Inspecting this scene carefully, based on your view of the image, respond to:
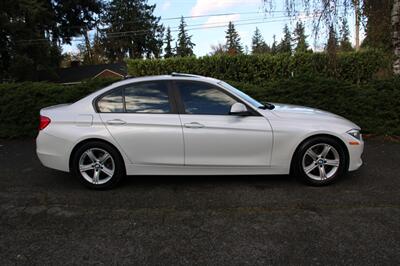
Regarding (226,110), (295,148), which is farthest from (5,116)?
(295,148)

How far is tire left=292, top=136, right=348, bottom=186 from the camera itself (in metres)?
4.46

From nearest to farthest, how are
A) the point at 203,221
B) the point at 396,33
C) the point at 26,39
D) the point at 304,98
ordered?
the point at 203,221, the point at 304,98, the point at 396,33, the point at 26,39

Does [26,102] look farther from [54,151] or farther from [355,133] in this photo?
[355,133]

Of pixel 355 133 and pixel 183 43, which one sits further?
pixel 183 43

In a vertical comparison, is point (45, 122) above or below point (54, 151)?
above

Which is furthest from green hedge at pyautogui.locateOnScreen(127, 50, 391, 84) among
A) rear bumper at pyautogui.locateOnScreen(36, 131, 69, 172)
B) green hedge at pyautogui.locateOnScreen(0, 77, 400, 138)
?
rear bumper at pyautogui.locateOnScreen(36, 131, 69, 172)

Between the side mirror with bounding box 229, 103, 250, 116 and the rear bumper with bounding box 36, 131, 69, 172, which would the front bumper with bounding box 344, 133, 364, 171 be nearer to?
the side mirror with bounding box 229, 103, 250, 116

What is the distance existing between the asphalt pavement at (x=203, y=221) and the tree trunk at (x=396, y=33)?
4.73m

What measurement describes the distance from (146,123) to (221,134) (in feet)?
3.25

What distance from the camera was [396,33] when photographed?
28.6 ft

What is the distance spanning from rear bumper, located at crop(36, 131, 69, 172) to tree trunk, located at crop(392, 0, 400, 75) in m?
8.23

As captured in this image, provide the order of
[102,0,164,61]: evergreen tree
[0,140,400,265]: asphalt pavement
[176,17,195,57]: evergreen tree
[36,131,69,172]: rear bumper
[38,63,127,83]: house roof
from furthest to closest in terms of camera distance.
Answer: [176,17,195,57]: evergreen tree < [102,0,164,61]: evergreen tree < [38,63,127,83]: house roof < [36,131,69,172]: rear bumper < [0,140,400,265]: asphalt pavement

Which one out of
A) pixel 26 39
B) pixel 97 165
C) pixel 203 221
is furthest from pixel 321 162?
pixel 26 39

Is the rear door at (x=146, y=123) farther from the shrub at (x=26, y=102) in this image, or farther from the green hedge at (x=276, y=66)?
the green hedge at (x=276, y=66)
